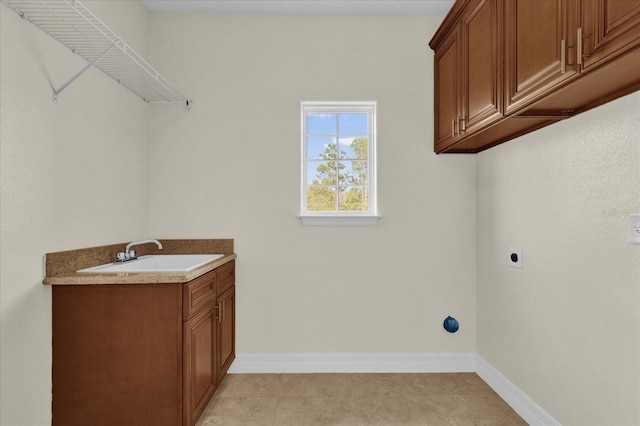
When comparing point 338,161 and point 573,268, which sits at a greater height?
point 338,161

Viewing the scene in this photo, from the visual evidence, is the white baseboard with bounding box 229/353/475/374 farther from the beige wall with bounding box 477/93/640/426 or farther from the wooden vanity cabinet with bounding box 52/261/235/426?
the wooden vanity cabinet with bounding box 52/261/235/426

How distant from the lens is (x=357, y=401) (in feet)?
7.44

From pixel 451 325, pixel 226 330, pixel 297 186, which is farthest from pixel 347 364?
pixel 297 186

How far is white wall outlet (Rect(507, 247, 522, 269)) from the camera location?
215cm

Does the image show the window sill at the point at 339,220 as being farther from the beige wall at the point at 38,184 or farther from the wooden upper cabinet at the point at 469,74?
the beige wall at the point at 38,184

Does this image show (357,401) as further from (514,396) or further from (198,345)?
(198,345)

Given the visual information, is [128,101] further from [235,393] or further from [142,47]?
[235,393]

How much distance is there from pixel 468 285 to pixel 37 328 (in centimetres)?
278

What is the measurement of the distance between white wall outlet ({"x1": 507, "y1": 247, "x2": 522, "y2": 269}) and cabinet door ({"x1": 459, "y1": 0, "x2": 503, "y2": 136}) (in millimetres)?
816

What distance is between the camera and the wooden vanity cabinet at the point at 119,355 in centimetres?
167

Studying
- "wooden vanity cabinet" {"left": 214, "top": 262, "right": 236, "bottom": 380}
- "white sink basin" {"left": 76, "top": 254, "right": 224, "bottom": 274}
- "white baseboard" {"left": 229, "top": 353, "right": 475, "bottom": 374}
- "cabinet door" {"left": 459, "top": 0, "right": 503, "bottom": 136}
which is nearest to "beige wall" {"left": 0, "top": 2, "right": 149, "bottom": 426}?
"white sink basin" {"left": 76, "top": 254, "right": 224, "bottom": 274}

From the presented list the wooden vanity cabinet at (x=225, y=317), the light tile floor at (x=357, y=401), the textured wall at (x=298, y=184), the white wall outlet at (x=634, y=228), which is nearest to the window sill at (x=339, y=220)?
the textured wall at (x=298, y=184)

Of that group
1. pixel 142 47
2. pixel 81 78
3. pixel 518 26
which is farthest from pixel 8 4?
pixel 518 26

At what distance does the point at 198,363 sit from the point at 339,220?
140cm
